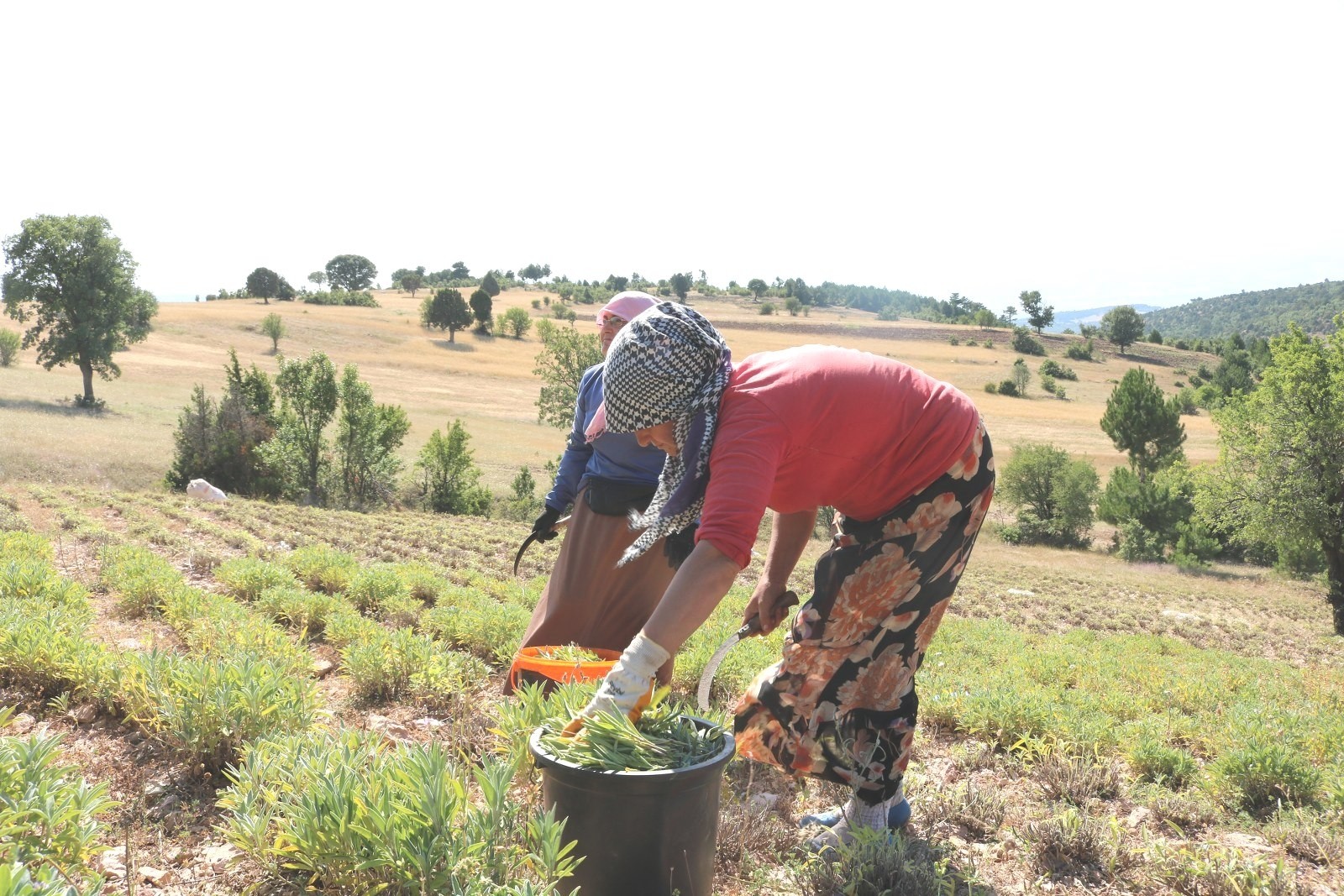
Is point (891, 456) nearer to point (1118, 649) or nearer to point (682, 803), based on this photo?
point (682, 803)

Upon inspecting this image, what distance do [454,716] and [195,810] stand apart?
1.12 m

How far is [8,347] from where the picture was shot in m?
45.5

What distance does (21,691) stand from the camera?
3678 mm

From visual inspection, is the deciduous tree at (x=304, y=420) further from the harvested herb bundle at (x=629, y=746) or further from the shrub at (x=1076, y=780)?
the harvested herb bundle at (x=629, y=746)

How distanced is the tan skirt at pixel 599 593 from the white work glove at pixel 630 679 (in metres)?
1.52

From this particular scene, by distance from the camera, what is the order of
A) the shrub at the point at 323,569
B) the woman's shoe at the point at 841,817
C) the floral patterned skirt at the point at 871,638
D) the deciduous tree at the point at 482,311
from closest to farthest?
the floral patterned skirt at the point at 871,638 < the woman's shoe at the point at 841,817 < the shrub at the point at 323,569 < the deciduous tree at the point at 482,311

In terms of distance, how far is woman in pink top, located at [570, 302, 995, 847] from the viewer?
216cm

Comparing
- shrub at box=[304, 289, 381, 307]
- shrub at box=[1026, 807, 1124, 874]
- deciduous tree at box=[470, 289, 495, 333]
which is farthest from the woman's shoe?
shrub at box=[304, 289, 381, 307]

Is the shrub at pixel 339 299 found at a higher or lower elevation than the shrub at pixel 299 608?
higher

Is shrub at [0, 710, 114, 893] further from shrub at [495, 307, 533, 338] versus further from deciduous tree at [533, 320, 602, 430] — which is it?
shrub at [495, 307, 533, 338]

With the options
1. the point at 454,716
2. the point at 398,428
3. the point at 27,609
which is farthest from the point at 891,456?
the point at 398,428

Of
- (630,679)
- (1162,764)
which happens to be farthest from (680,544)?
(1162,764)

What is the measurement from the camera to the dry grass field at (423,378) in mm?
26812

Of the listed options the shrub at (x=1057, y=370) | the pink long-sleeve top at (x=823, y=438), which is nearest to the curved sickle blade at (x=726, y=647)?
the pink long-sleeve top at (x=823, y=438)
